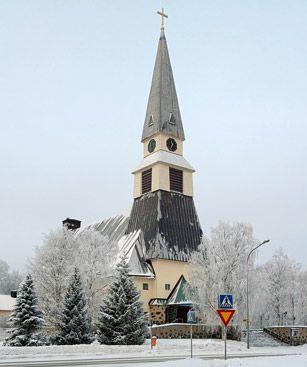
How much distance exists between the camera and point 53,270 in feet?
115

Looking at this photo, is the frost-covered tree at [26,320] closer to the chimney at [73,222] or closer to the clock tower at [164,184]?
the clock tower at [164,184]

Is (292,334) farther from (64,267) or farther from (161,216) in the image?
(64,267)

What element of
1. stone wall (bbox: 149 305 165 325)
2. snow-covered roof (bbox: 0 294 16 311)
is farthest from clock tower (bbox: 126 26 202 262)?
snow-covered roof (bbox: 0 294 16 311)

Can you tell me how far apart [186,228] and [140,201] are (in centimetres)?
649

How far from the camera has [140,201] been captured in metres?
54.2

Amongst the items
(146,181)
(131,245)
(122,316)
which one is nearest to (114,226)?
(146,181)

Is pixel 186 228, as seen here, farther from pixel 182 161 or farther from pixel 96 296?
pixel 96 296

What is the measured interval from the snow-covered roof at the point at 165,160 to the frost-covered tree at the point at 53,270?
19.4 metres

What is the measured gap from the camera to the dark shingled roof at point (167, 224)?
48281 millimetres

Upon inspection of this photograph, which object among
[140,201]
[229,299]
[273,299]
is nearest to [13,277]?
[140,201]

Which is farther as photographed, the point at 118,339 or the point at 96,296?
the point at 96,296

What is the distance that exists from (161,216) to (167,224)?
3.56 feet

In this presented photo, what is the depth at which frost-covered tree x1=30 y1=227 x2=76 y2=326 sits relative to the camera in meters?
34.6

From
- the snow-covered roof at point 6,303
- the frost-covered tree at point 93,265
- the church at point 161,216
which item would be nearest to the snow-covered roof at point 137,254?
the church at point 161,216
